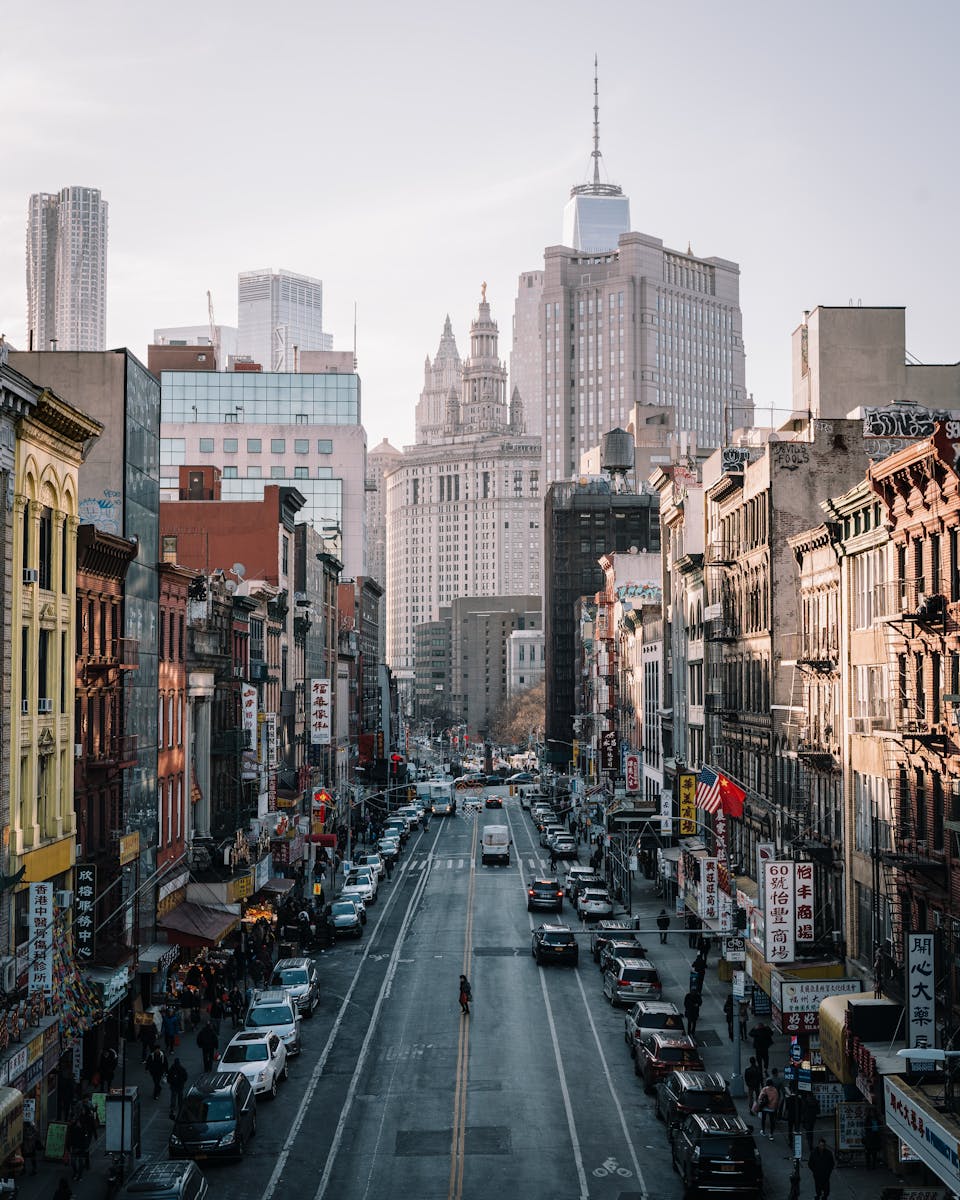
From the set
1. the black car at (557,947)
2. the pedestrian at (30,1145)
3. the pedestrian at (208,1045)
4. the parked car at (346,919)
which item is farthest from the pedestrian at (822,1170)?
the parked car at (346,919)

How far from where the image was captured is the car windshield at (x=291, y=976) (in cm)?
5281

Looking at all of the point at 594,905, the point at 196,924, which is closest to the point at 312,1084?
the point at 196,924

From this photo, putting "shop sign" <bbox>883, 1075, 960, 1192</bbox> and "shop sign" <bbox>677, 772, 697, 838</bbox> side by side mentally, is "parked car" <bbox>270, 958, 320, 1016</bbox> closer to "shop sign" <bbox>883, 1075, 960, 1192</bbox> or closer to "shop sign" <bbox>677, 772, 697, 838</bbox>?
"shop sign" <bbox>677, 772, 697, 838</bbox>

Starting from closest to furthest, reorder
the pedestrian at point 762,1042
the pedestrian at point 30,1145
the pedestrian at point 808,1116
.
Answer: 1. the pedestrian at point 30,1145
2. the pedestrian at point 808,1116
3. the pedestrian at point 762,1042

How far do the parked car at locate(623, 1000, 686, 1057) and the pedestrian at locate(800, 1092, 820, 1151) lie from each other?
7.30 m

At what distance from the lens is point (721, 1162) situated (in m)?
32.3

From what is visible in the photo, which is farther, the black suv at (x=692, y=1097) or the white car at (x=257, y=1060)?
the white car at (x=257, y=1060)

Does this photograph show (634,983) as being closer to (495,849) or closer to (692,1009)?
(692,1009)

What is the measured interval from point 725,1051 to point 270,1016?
13487 mm

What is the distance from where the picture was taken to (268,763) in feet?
257

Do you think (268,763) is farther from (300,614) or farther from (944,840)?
(944,840)

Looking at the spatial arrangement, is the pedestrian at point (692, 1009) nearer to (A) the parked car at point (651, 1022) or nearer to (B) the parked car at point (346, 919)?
(A) the parked car at point (651, 1022)

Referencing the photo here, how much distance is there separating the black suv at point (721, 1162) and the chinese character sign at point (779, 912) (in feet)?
31.5

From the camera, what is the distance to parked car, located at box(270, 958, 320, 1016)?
5191 centimetres
